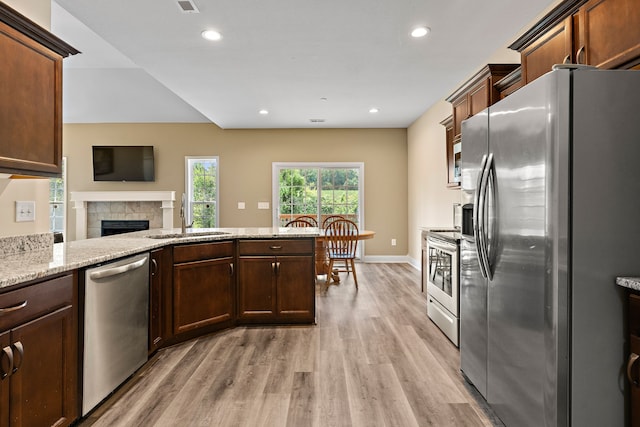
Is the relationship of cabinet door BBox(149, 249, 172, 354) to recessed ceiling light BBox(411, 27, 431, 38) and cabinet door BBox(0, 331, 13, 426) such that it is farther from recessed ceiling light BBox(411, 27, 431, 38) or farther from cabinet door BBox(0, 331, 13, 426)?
recessed ceiling light BBox(411, 27, 431, 38)

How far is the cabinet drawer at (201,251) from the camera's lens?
286 cm

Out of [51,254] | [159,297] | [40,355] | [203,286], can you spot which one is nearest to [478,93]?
[203,286]

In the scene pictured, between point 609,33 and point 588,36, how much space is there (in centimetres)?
15

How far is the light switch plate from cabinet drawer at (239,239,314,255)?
1.50 metres

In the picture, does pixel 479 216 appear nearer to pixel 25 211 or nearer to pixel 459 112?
pixel 459 112

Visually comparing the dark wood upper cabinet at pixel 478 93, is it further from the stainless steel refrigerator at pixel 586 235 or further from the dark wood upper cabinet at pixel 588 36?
the stainless steel refrigerator at pixel 586 235

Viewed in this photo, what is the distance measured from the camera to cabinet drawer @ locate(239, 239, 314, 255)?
3.30 m

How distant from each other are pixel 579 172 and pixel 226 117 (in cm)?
570

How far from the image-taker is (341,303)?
420 cm

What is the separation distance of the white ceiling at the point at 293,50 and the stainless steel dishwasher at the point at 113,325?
1.95m

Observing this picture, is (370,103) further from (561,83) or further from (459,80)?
(561,83)

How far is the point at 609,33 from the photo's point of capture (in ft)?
5.54

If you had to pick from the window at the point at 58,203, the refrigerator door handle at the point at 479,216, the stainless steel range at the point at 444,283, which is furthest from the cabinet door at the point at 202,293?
the window at the point at 58,203

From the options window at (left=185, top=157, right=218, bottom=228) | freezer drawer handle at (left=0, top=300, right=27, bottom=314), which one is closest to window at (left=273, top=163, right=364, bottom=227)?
window at (left=185, top=157, right=218, bottom=228)
